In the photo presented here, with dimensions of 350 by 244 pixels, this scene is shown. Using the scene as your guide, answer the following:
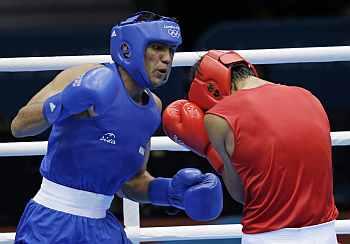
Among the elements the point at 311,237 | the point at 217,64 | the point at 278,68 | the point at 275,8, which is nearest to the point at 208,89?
the point at 217,64

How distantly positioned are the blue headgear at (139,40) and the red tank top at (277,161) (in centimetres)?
22

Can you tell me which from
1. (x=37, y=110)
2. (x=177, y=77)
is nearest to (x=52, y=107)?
(x=37, y=110)

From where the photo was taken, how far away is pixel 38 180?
Answer: 474 cm

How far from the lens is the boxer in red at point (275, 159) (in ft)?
7.68

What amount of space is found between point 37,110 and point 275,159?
1.99 feet

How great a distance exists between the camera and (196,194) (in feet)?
8.17

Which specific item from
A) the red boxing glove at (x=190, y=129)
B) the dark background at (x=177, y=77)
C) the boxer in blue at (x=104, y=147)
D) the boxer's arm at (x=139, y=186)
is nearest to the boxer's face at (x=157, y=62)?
the boxer in blue at (x=104, y=147)

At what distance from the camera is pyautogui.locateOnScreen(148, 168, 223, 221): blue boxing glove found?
2496 mm

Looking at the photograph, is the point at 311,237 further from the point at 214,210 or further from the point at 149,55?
the point at 149,55

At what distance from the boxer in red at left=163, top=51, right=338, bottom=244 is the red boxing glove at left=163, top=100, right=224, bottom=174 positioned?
0.27 ft

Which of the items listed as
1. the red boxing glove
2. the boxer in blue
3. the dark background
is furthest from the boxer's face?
the dark background

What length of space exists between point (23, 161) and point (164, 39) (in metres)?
2.43

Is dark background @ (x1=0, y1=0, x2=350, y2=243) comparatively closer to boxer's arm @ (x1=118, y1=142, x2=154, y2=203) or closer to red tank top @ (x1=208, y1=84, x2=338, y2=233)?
boxer's arm @ (x1=118, y1=142, x2=154, y2=203)

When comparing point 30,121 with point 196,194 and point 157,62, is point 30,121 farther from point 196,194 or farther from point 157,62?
point 196,194
